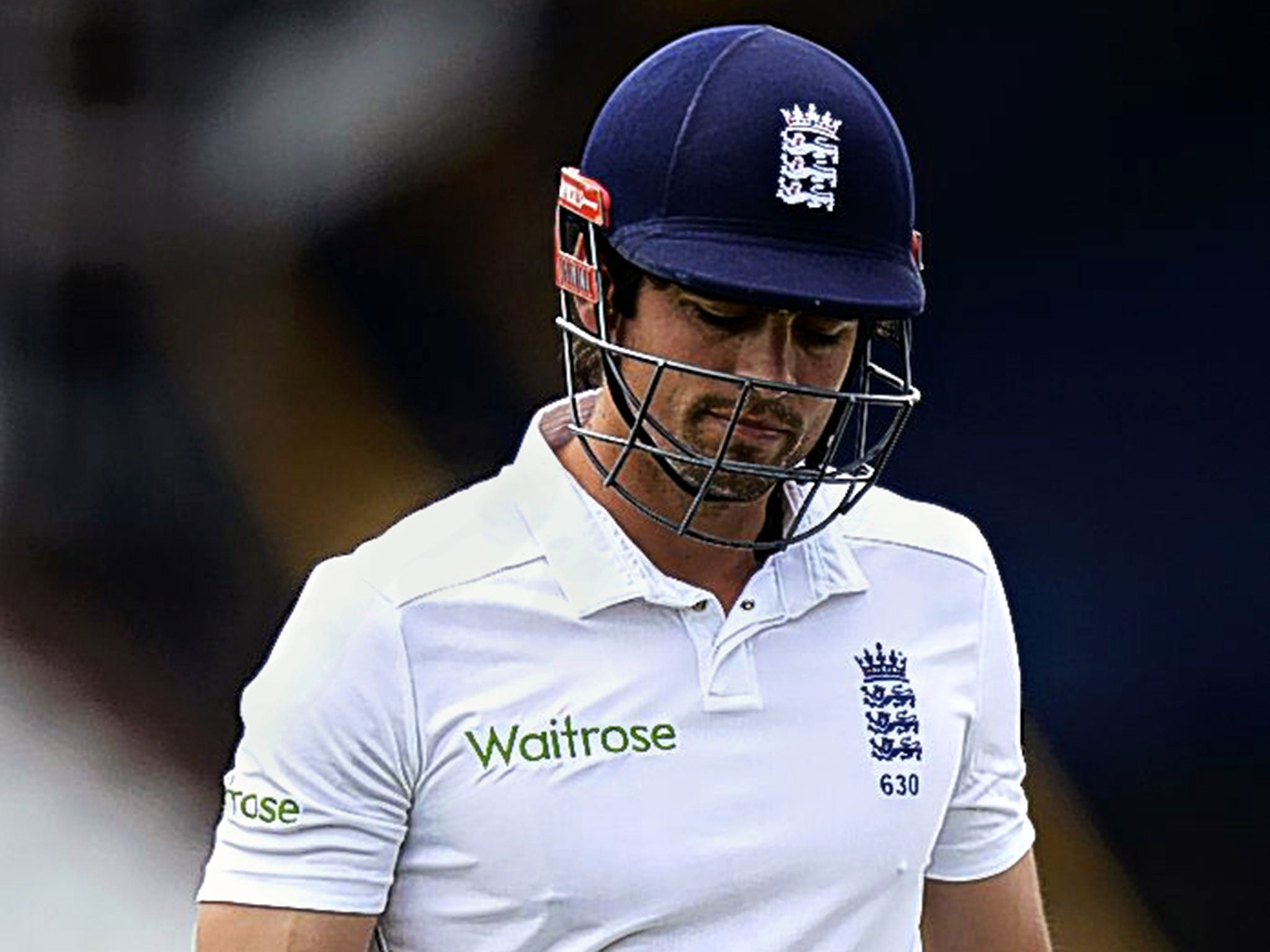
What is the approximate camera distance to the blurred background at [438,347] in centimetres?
272

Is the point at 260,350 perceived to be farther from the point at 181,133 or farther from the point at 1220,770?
the point at 1220,770

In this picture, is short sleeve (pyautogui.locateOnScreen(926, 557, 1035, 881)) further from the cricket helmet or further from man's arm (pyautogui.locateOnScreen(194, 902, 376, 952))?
man's arm (pyautogui.locateOnScreen(194, 902, 376, 952))

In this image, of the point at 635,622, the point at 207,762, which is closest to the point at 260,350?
the point at 207,762

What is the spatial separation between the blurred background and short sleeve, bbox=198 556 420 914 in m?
1.13

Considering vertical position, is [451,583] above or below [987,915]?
above

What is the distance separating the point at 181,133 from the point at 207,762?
0.65m

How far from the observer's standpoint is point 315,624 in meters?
→ 1.64

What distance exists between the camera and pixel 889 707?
175 centimetres

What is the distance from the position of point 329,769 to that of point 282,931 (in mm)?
104

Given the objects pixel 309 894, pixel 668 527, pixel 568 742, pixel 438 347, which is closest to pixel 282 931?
pixel 309 894

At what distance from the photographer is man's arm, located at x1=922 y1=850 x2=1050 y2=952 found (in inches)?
74.1

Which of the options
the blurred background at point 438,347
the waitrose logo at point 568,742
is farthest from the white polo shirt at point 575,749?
the blurred background at point 438,347

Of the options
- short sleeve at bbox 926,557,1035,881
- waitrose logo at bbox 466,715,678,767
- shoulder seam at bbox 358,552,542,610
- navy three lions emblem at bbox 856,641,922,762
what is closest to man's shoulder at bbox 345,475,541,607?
shoulder seam at bbox 358,552,542,610

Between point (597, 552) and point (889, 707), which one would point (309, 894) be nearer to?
point (597, 552)
